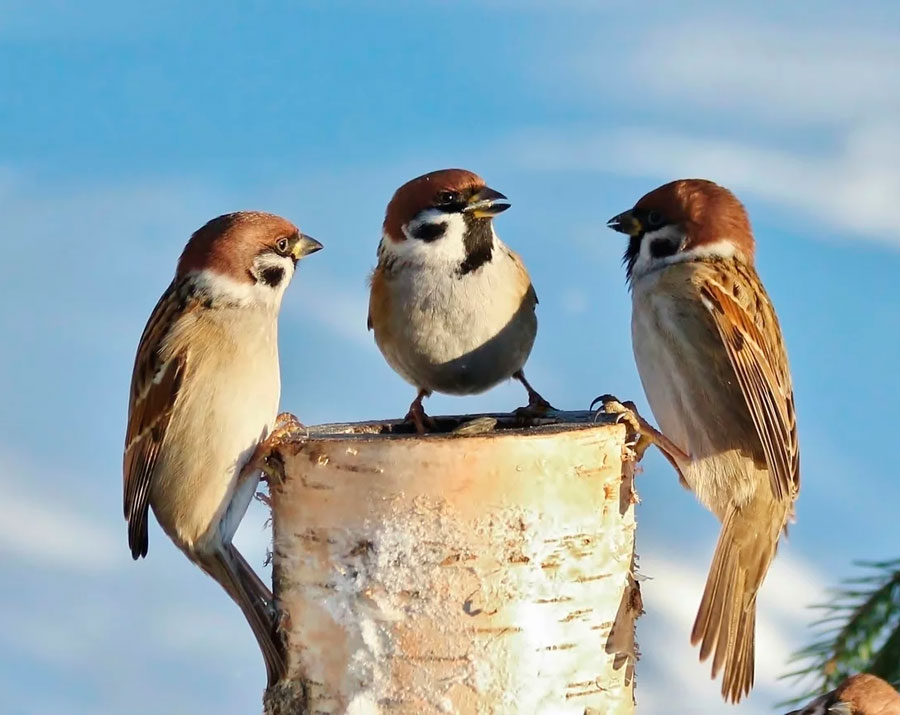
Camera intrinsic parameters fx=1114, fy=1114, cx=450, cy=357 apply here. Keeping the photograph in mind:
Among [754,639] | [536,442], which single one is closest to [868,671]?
[754,639]

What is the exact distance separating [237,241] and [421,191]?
0.69 m

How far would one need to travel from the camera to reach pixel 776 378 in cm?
391

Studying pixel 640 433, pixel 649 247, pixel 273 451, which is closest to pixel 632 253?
pixel 649 247

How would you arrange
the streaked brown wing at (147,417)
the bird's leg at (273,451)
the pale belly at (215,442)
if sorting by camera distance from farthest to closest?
the streaked brown wing at (147,417) < the pale belly at (215,442) < the bird's leg at (273,451)

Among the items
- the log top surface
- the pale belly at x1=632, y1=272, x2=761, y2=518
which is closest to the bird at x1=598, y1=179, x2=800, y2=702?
the pale belly at x1=632, y1=272, x2=761, y2=518

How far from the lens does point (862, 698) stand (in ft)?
12.9

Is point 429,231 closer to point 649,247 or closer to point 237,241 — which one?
point 237,241

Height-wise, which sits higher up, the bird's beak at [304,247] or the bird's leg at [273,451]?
the bird's beak at [304,247]

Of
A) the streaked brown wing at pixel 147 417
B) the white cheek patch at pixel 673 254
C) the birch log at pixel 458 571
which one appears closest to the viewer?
the birch log at pixel 458 571

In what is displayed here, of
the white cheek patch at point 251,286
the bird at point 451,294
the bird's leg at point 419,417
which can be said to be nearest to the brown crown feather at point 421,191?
the bird at point 451,294

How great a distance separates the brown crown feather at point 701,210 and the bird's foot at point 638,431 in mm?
723

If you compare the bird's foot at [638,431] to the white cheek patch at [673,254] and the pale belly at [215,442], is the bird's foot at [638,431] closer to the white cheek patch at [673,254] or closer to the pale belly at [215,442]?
the white cheek patch at [673,254]

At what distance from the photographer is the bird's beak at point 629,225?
13.6 feet

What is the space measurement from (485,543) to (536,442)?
296mm
